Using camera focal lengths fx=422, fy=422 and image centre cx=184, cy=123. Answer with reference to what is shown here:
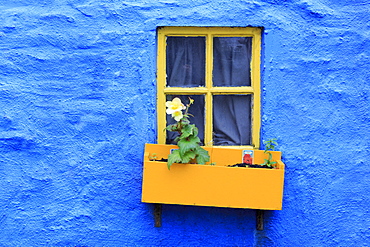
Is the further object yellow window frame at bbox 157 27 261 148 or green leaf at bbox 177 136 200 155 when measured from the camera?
yellow window frame at bbox 157 27 261 148

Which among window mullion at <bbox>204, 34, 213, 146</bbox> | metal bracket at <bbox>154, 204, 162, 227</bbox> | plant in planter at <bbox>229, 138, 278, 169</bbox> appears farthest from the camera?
window mullion at <bbox>204, 34, 213, 146</bbox>

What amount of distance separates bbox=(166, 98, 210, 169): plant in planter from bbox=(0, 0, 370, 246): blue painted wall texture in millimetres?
216

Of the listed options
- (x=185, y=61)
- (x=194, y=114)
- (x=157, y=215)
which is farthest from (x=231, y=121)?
(x=157, y=215)

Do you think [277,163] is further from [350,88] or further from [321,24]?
[321,24]

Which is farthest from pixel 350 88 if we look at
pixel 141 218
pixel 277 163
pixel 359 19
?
pixel 141 218

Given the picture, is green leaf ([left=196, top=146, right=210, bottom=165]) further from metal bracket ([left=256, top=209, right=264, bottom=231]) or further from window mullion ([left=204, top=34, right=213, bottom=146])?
metal bracket ([left=256, top=209, right=264, bottom=231])

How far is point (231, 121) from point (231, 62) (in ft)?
1.37

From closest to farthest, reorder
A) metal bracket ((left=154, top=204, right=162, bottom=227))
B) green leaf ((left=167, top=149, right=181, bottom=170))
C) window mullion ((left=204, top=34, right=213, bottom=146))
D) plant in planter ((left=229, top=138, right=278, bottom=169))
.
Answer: green leaf ((left=167, top=149, right=181, bottom=170))
plant in planter ((left=229, top=138, right=278, bottom=169))
metal bracket ((left=154, top=204, right=162, bottom=227))
window mullion ((left=204, top=34, right=213, bottom=146))

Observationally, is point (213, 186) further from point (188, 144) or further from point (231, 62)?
point (231, 62)

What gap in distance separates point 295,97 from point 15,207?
6.72ft

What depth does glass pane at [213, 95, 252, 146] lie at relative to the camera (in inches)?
117

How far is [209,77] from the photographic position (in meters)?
2.95

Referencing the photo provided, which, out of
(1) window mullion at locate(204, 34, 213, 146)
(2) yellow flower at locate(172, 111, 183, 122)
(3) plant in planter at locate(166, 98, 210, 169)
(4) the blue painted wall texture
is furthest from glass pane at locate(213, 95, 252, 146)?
(2) yellow flower at locate(172, 111, 183, 122)

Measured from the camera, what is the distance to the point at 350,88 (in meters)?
2.87
